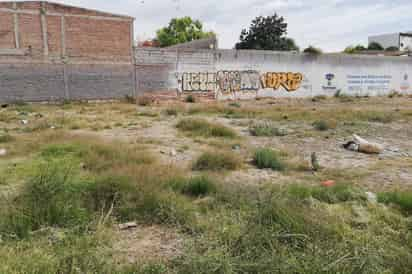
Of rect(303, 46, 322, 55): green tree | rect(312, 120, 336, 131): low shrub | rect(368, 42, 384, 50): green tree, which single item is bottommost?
rect(312, 120, 336, 131): low shrub

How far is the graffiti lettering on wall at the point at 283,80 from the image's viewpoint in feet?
74.0

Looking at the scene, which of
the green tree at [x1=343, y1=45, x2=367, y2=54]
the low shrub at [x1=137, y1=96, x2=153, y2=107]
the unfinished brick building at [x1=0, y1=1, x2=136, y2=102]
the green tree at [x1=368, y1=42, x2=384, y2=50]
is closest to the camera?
the unfinished brick building at [x1=0, y1=1, x2=136, y2=102]

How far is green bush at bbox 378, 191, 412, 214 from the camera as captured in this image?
3.54 metres

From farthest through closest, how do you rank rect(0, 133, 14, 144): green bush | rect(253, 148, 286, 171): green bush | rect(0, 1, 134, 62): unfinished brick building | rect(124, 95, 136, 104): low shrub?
rect(124, 95, 136, 104): low shrub, rect(0, 1, 134, 62): unfinished brick building, rect(0, 133, 14, 144): green bush, rect(253, 148, 286, 171): green bush

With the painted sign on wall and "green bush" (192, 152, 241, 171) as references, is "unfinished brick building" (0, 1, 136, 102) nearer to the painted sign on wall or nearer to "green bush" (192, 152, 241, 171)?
"green bush" (192, 152, 241, 171)

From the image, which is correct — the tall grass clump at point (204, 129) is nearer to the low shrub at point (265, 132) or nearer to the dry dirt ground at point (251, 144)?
the dry dirt ground at point (251, 144)

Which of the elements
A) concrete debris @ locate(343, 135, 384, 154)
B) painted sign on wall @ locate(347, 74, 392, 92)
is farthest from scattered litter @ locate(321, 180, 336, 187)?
painted sign on wall @ locate(347, 74, 392, 92)

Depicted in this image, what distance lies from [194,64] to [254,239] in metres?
18.2

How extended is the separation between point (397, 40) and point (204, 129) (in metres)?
47.1

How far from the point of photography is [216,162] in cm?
518

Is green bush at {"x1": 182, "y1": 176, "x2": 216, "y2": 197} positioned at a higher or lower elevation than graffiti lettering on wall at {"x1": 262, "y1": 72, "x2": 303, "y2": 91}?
lower

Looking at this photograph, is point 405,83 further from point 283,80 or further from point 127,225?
point 127,225

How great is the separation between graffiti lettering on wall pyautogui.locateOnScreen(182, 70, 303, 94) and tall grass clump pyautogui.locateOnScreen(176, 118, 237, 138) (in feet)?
36.2

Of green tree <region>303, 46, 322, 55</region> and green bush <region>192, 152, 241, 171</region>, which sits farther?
green tree <region>303, 46, 322, 55</region>
